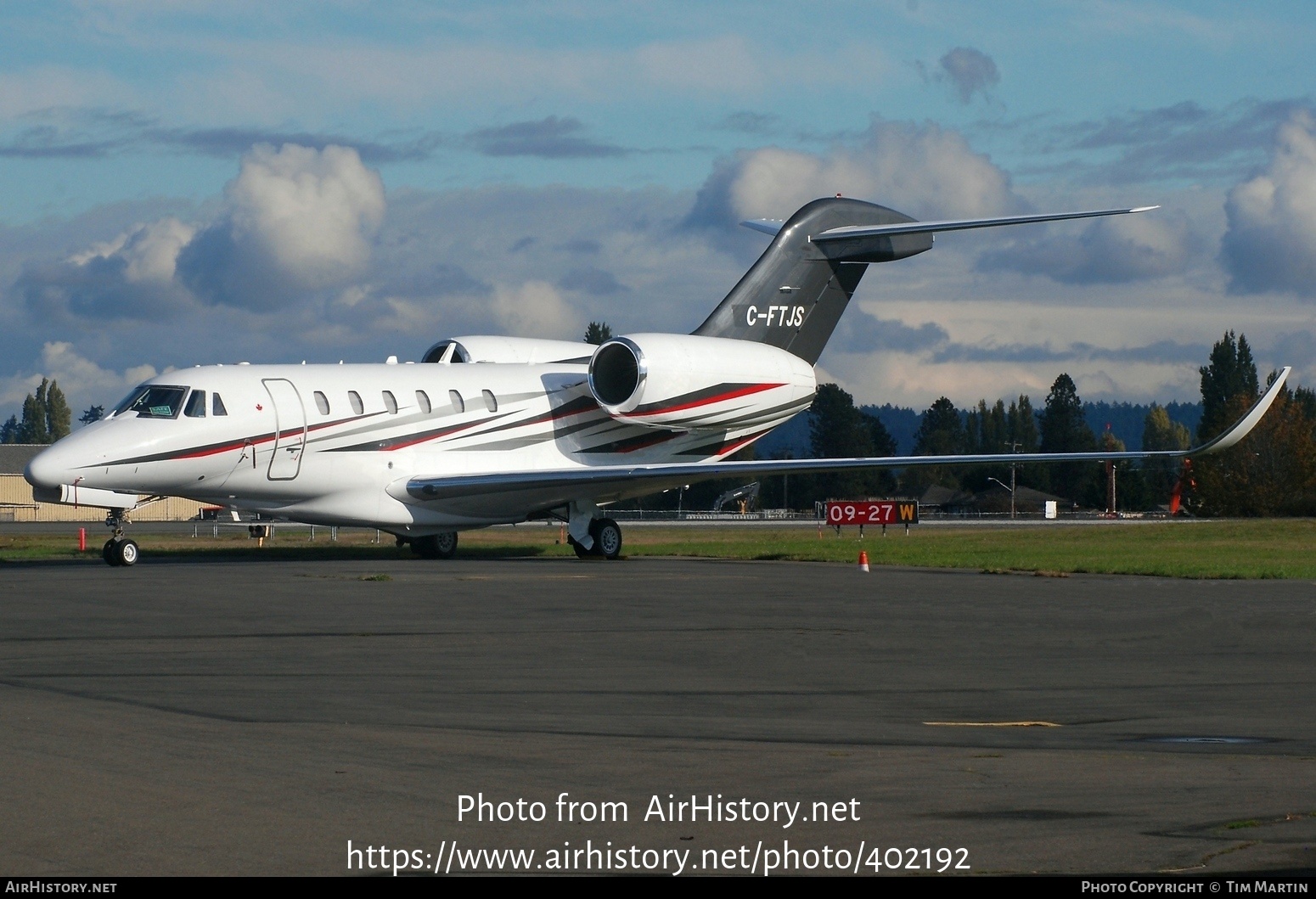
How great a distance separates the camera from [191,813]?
7207 millimetres

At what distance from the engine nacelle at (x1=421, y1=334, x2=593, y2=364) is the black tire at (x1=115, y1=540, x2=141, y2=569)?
9700 millimetres

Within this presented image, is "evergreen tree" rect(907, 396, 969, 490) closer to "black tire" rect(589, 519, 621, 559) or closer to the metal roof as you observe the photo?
the metal roof

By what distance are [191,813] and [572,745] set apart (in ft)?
8.85

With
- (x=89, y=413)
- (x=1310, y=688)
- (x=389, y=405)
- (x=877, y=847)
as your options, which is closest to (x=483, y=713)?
(x=877, y=847)

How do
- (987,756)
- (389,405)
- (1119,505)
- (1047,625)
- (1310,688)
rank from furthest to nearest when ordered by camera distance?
(1119,505) → (389,405) → (1047,625) → (1310,688) → (987,756)

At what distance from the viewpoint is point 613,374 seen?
3403 cm

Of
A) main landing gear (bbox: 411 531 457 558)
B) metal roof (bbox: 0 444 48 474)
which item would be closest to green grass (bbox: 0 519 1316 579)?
main landing gear (bbox: 411 531 457 558)

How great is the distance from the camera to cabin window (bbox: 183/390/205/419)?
29297 millimetres

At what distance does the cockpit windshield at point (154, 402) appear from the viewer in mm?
29141

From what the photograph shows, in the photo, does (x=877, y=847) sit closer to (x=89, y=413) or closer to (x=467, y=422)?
(x=467, y=422)

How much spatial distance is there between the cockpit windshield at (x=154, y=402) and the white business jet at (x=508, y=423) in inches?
1.2

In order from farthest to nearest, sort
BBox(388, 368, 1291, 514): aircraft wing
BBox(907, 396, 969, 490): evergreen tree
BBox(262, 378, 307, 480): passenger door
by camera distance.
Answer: BBox(907, 396, 969, 490): evergreen tree < BBox(388, 368, 1291, 514): aircraft wing < BBox(262, 378, 307, 480): passenger door

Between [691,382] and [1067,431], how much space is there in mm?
121777
